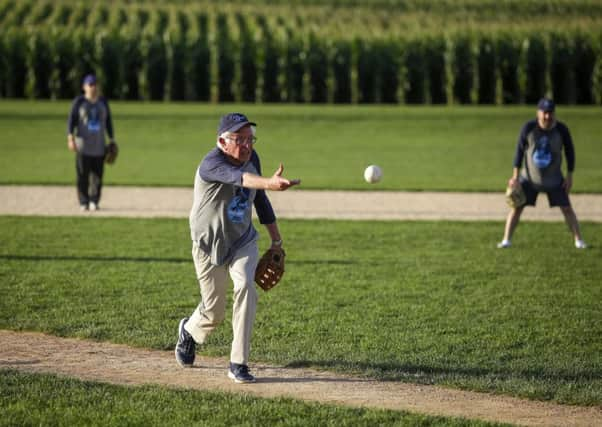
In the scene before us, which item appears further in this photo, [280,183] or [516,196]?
[516,196]

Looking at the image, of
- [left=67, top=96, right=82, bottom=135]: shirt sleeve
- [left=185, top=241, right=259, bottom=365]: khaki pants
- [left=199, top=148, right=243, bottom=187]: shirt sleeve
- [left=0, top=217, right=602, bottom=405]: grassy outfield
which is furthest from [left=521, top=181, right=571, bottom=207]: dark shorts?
[left=67, top=96, right=82, bottom=135]: shirt sleeve

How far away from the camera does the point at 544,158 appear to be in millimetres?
14375

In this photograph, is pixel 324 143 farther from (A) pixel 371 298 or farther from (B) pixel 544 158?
(A) pixel 371 298

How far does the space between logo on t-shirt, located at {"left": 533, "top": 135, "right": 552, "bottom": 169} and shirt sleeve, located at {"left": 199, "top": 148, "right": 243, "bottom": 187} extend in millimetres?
7279

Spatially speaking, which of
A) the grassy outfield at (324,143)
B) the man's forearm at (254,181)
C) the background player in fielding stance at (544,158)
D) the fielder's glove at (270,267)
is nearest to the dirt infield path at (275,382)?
the fielder's glove at (270,267)

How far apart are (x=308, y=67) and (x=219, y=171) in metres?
37.7

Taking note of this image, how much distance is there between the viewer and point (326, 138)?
108ft

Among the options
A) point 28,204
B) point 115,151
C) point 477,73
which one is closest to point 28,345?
point 115,151

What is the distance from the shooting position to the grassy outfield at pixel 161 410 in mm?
7188

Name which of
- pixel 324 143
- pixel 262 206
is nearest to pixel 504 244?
pixel 262 206

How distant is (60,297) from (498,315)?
15.4 ft

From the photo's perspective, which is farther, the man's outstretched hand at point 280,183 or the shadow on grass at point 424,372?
the shadow on grass at point 424,372

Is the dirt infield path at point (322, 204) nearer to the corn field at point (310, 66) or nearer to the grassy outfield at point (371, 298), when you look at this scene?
the grassy outfield at point (371, 298)

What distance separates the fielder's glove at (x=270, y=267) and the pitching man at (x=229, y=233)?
0.58ft
